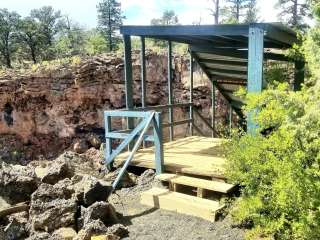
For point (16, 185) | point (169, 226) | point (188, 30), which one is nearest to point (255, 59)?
point (188, 30)

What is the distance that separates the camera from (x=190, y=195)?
17.8 ft

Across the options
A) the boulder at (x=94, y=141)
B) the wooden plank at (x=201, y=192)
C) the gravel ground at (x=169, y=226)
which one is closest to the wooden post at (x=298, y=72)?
the wooden plank at (x=201, y=192)

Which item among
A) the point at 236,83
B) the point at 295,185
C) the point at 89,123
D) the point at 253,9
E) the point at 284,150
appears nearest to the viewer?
the point at 295,185

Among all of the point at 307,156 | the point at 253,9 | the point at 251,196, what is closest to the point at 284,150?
the point at 307,156

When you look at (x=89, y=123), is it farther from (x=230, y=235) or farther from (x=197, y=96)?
(x=230, y=235)

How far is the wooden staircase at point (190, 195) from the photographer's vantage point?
485 cm

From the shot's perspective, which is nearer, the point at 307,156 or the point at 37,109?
the point at 307,156

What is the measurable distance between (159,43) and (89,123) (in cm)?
1294

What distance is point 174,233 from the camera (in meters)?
4.50

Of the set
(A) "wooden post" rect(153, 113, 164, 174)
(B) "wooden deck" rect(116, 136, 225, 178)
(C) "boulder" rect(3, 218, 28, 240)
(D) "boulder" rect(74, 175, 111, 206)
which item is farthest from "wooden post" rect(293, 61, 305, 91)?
(C) "boulder" rect(3, 218, 28, 240)

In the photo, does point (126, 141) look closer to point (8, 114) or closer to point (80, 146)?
point (80, 146)

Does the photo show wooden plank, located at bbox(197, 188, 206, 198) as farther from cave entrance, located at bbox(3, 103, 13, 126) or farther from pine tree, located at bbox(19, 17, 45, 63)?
pine tree, located at bbox(19, 17, 45, 63)

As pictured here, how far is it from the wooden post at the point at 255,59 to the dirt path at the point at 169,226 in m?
1.51

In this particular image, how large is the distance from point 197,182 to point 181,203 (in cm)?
49
